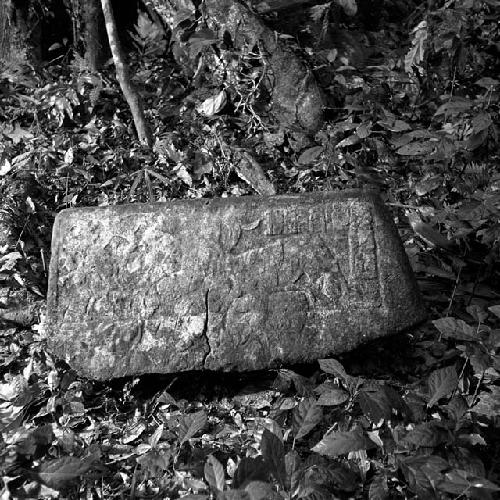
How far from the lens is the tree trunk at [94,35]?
16.0 ft

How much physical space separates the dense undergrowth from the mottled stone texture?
197mm

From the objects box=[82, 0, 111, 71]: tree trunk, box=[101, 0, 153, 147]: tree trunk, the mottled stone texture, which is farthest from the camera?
box=[82, 0, 111, 71]: tree trunk

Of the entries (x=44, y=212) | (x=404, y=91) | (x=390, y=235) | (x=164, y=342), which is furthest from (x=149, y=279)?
(x=404, y=91)

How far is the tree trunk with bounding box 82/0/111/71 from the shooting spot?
489 centimetres

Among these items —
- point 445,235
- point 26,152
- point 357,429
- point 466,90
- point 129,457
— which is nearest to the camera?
point 357,429

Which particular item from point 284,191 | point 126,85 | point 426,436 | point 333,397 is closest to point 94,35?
point 126,85

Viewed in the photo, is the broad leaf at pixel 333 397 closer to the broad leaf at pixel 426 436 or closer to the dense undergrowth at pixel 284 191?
the dense undergrowth at pixel 284 191

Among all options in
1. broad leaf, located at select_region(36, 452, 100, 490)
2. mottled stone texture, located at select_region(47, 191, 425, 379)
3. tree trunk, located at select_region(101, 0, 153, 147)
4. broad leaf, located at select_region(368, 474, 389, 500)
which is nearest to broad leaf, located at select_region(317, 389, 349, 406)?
mottled stone texture, located at select_region(47, 191, 425, 379)

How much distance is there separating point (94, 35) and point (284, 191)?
2.16m

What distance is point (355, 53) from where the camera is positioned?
486 centimetres

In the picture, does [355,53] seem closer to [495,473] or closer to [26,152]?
[26,152]

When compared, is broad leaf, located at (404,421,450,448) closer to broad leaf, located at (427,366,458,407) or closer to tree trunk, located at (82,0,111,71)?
broad leaf, located at (427,366,458,407)

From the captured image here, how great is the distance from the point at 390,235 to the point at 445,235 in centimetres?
99

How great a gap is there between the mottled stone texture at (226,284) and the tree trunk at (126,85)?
62.6 inches
